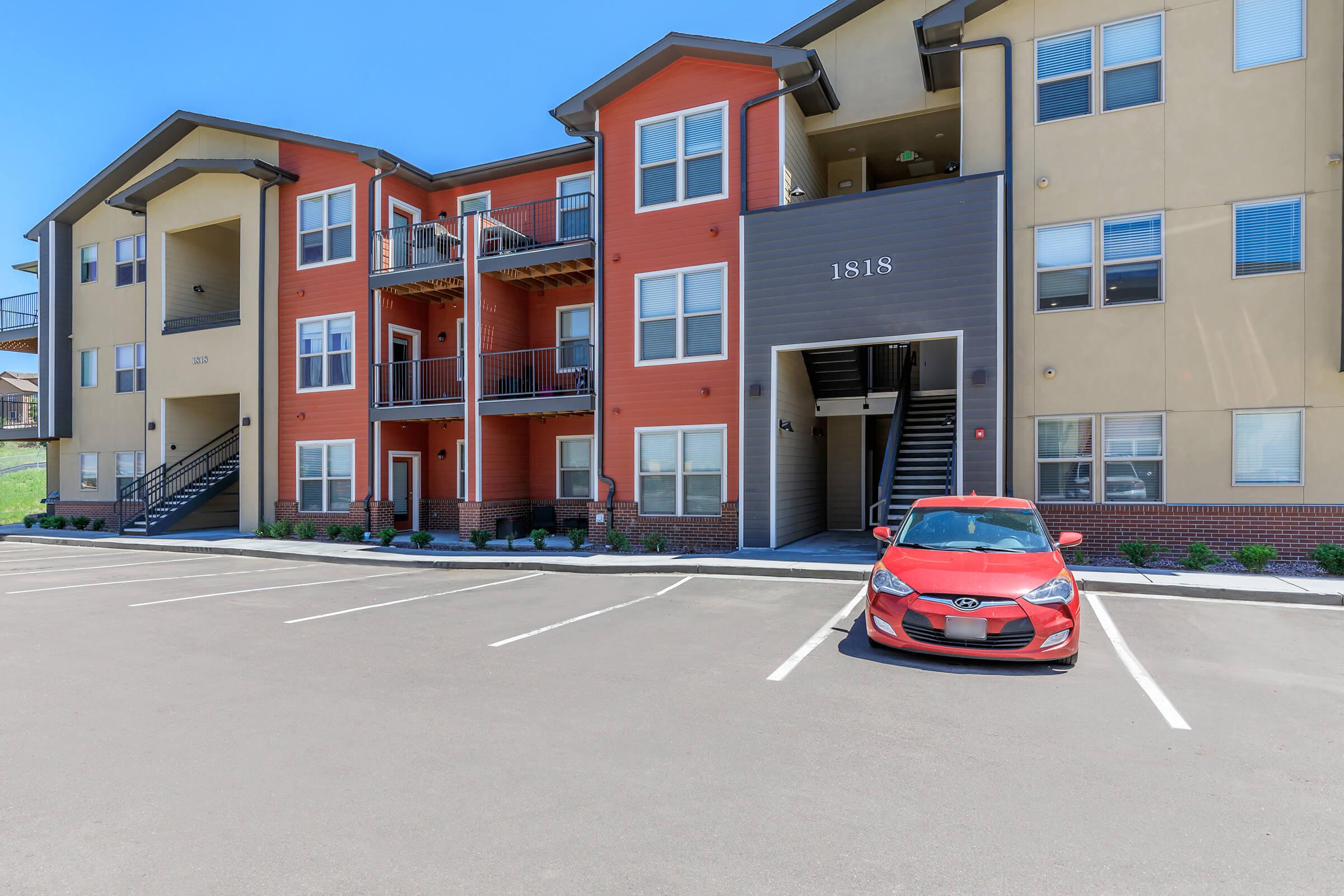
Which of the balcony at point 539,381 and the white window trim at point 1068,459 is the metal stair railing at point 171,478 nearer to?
the balcony at point 539,381

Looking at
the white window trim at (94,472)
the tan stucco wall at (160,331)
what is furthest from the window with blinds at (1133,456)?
the white window trim at (94,472)

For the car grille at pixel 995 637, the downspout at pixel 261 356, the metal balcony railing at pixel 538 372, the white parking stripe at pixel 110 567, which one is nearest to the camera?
the car grille at pixel 995 637

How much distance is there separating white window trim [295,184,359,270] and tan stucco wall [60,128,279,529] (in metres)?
0.73

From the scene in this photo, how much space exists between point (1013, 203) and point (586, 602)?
34.8 feet

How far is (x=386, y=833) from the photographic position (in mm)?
3619

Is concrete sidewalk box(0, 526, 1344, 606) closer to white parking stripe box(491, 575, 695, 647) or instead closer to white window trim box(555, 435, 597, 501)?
white parking stripe box(491, 575, 695, 647)

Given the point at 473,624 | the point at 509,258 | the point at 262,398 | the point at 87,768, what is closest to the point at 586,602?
the point at 473,624

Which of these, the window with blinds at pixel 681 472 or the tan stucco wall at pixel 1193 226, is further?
the window with blinds at pixel 681 472

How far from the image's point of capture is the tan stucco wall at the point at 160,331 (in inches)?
798

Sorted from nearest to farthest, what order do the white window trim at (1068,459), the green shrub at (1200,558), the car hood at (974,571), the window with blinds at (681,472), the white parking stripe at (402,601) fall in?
1. the car hood at (974,571)
2. the white parking stripe at (402,601)
3. the green shrub at (1200,558)
4. the white window trim at (1068,459)
5. the window with blinds at (681,472)

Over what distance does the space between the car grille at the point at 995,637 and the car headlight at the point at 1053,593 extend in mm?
212

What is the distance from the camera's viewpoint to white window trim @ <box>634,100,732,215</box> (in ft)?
50.1

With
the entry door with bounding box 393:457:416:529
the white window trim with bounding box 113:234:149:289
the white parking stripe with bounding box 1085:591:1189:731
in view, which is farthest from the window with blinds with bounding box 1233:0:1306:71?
the white window trim with bounding box 113:234:149:289

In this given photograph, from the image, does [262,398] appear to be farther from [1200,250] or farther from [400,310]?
[1200,250]
